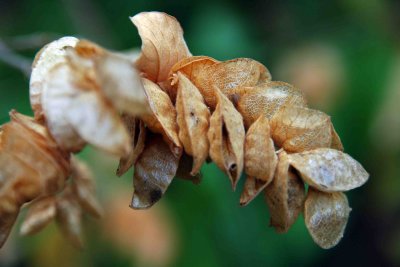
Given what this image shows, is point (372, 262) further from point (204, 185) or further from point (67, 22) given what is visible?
point (67, 22)

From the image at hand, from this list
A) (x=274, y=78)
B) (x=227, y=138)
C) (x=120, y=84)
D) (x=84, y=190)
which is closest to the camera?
(x=120, y=84)

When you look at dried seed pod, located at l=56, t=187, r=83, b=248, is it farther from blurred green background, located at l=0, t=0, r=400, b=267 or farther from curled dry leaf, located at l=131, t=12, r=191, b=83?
blurred green background, located at l=0, t=0, r=400, b=267

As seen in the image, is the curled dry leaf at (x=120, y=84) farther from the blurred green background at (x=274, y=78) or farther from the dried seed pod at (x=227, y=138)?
the blurred green background at (x=274, y=78)

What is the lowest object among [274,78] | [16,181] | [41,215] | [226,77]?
[274,78]

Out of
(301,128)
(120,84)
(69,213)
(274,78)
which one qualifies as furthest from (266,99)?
(274,78)

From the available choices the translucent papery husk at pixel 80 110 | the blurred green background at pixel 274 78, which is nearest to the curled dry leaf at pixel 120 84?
the translucent papery husk at pixel 80 110

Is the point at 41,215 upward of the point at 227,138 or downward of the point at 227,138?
downward

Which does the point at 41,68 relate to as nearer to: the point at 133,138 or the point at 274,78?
the point at 133,138

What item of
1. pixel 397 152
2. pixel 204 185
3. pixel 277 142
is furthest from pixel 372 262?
pixel 277 142
